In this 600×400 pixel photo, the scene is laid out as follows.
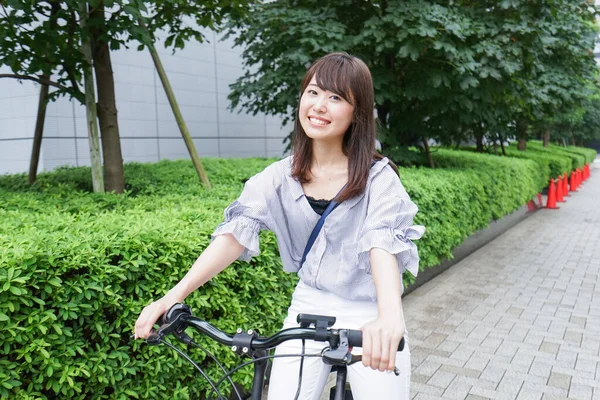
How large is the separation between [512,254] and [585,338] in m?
4.05

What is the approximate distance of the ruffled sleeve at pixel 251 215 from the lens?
188cm

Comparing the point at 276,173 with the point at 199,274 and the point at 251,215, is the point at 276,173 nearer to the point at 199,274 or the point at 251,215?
the point at 251,215

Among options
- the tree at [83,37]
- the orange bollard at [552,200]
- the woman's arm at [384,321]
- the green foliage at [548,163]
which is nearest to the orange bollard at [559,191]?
the green foliage at [548,163]

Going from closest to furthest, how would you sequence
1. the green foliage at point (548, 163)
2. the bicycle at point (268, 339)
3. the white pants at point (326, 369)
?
the bicycle at point (268, 339), the white pants at point (326, 369), the green foliage at point (548, 163)

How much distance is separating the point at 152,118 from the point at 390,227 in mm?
11015

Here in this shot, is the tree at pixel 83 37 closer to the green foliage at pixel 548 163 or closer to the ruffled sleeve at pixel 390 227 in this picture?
the ruffled sleeve at pixel 390 227

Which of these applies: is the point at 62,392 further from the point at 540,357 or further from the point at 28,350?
the point at 540,357

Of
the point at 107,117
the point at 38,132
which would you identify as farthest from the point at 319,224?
the point at 38,132

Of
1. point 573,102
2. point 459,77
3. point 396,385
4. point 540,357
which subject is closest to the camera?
point 396,385

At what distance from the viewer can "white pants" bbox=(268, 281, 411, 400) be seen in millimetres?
1713

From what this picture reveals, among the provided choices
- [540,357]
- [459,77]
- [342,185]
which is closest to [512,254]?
[459,77]

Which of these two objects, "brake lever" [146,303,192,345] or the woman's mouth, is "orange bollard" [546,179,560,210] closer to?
the woman's mouth

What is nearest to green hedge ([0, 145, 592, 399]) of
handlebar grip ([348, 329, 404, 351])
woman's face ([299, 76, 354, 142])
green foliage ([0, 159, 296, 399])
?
green foliage ([0, 159, 296, 399])

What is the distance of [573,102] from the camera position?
42.5 feet
